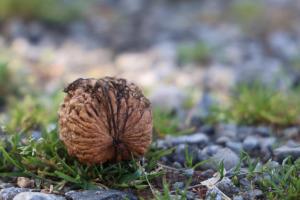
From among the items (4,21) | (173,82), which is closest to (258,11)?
(173,82)

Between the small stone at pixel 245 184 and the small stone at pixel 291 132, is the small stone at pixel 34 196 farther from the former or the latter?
the small stone at pixel 291 132

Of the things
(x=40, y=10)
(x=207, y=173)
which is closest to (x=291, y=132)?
(x=207, y=173)

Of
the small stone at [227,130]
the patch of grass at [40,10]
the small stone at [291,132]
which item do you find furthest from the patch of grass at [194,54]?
the small stone at [291,132]

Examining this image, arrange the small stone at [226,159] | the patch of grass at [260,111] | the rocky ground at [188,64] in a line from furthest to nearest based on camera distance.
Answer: the patch of grass at [260,111] → the small stone at [226,159] → the rocky ground at [188,64]

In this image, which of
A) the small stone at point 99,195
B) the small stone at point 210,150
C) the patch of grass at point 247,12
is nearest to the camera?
the small stone at point 99,195

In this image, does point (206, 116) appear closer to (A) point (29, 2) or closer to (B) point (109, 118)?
(B) point (109, 118)

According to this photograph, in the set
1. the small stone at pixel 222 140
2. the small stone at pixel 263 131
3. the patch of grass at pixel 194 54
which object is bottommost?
the small stone at pixel 222 140

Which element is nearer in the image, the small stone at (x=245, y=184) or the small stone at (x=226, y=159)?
the small stone at (x=245, y=184)
